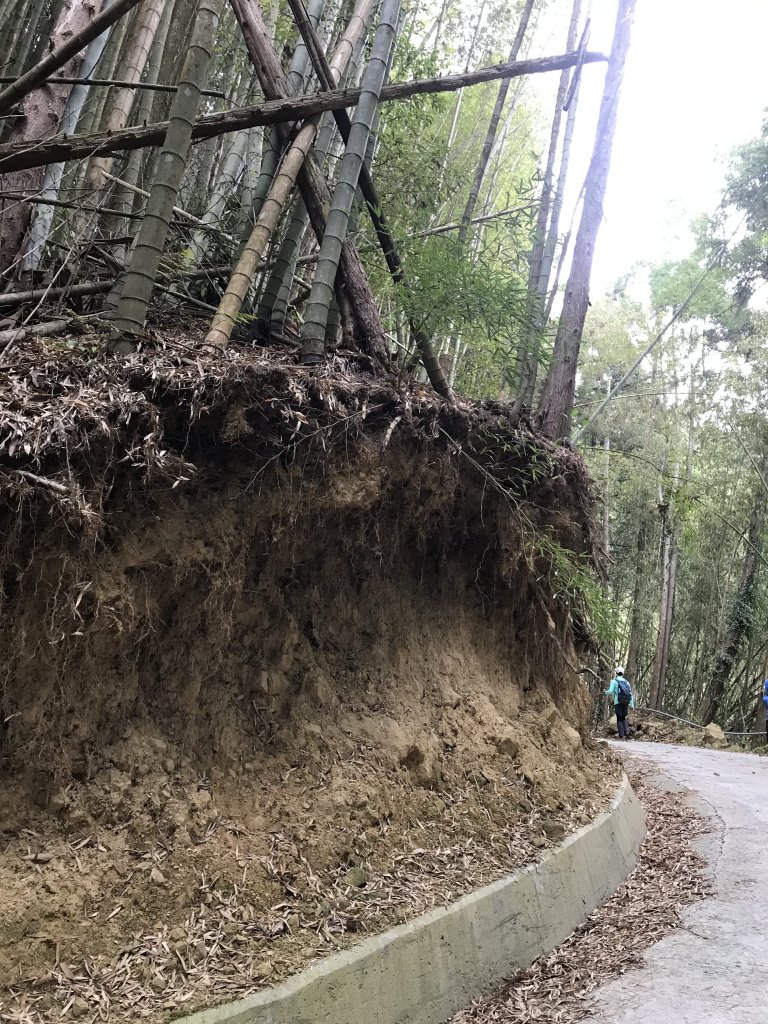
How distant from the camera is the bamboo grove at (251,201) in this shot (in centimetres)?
383

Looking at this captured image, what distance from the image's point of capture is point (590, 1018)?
3.62 m

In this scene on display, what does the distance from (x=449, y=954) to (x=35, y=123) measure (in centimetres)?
552

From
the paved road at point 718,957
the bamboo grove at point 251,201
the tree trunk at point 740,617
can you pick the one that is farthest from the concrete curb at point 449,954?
the tree trunk at point 740,617

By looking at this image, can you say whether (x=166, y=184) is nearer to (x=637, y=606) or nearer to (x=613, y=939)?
(x=613, y=939)

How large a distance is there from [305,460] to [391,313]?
3.46 metres

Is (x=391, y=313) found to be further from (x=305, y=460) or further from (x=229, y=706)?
(x=229, y=706)

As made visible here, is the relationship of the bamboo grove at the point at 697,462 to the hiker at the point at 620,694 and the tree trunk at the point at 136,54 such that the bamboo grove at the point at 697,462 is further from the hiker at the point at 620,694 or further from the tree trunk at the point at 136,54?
the tree trunk at the point at 136,54

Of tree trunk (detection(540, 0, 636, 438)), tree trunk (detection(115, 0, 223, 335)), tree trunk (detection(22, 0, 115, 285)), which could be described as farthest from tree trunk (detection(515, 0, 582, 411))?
tree trunk (detection(22, 0, 115, 285))

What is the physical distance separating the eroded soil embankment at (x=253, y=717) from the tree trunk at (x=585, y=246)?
64.8 inches

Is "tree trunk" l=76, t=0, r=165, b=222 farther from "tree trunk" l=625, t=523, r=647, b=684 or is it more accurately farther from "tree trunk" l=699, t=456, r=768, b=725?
"tree trunk" l=625, t=523, r=647, b=684

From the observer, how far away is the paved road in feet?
11.9

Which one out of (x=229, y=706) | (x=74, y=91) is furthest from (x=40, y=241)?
(x=229, y=706)

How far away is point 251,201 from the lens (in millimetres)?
5273

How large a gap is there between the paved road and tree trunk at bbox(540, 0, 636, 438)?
4.05m
